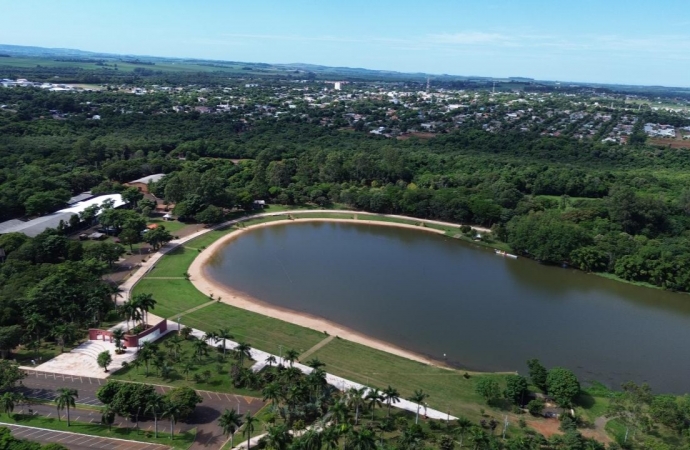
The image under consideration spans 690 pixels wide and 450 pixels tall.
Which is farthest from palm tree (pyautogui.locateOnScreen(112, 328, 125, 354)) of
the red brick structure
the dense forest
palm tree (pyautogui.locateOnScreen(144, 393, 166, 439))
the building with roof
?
the building with roof

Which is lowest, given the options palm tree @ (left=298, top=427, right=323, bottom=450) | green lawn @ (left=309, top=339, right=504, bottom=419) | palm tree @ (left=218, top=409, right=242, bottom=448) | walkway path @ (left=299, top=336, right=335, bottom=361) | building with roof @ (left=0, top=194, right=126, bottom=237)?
walkway path @ (left=299, top=336, right=335, bottom=361)

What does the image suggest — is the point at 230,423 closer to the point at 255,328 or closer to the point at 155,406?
the point at 155,406

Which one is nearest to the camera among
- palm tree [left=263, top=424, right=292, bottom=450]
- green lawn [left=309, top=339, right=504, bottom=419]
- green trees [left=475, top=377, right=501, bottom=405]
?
palm tree [left=263, top=424, right=292, bottom=450]

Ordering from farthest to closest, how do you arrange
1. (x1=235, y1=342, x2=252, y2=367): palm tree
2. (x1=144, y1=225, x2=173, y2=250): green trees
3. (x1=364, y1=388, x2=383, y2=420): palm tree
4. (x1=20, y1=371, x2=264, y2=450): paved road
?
(x1=144, y1=225, x2=173, y2=250): green trees → (x1=235, y1=342, x2=252, y2=367): palm tree → (x1=364, y1=388, x2=383, y2=420): palm tree → (x1=20, y1=371, x2=264, y2=450): paved road

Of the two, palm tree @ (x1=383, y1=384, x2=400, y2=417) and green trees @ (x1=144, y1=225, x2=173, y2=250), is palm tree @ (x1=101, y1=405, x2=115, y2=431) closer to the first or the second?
palm tree @ (x1=383, y1=384, x2=400, y2=417)

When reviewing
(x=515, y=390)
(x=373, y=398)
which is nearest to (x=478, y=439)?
(x=373, y=398)

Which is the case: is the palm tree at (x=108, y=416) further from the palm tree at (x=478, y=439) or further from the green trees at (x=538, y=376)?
the green trees at (x=538, y=376)

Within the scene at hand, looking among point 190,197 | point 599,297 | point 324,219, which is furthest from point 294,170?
point 599,297
